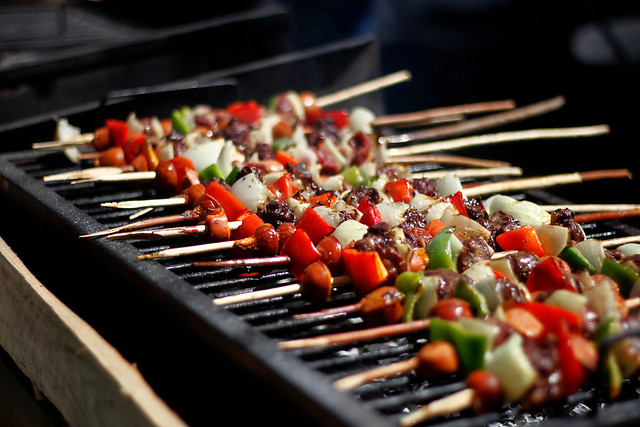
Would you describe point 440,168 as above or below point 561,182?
above

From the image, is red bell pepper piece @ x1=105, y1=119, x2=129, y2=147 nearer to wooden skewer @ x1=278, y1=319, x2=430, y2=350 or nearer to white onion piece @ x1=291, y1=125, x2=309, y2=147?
white onion piece @ x1=291, y1=125, x2=309, y2=147

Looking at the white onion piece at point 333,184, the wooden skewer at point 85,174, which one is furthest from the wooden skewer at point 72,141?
the white onion piece at point 333,184

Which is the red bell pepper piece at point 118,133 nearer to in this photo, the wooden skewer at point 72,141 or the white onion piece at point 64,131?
the wooden skewer at point 72,141

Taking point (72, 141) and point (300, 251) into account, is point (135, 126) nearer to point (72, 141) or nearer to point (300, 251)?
point (72, 141)

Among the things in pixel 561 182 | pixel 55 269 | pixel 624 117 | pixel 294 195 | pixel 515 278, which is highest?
pixel 624 117

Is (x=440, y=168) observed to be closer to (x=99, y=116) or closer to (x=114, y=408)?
(x=99, y=116)

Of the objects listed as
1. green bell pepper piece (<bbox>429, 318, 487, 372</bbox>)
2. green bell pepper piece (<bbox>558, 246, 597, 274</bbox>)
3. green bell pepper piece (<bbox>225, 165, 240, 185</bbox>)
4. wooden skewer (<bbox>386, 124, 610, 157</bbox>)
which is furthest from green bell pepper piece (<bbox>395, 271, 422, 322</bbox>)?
wooden skewer (<bbox>386, 124, 610, 157</bbox>)

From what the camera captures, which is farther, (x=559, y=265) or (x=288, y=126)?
(x=288, y=126)

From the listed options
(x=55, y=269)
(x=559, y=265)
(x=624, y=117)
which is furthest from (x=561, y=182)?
(x=55, y=269)

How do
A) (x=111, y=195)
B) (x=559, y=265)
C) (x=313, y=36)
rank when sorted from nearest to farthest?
(x=559, y=265), (x=111, y=195), (x=313, y=36)
